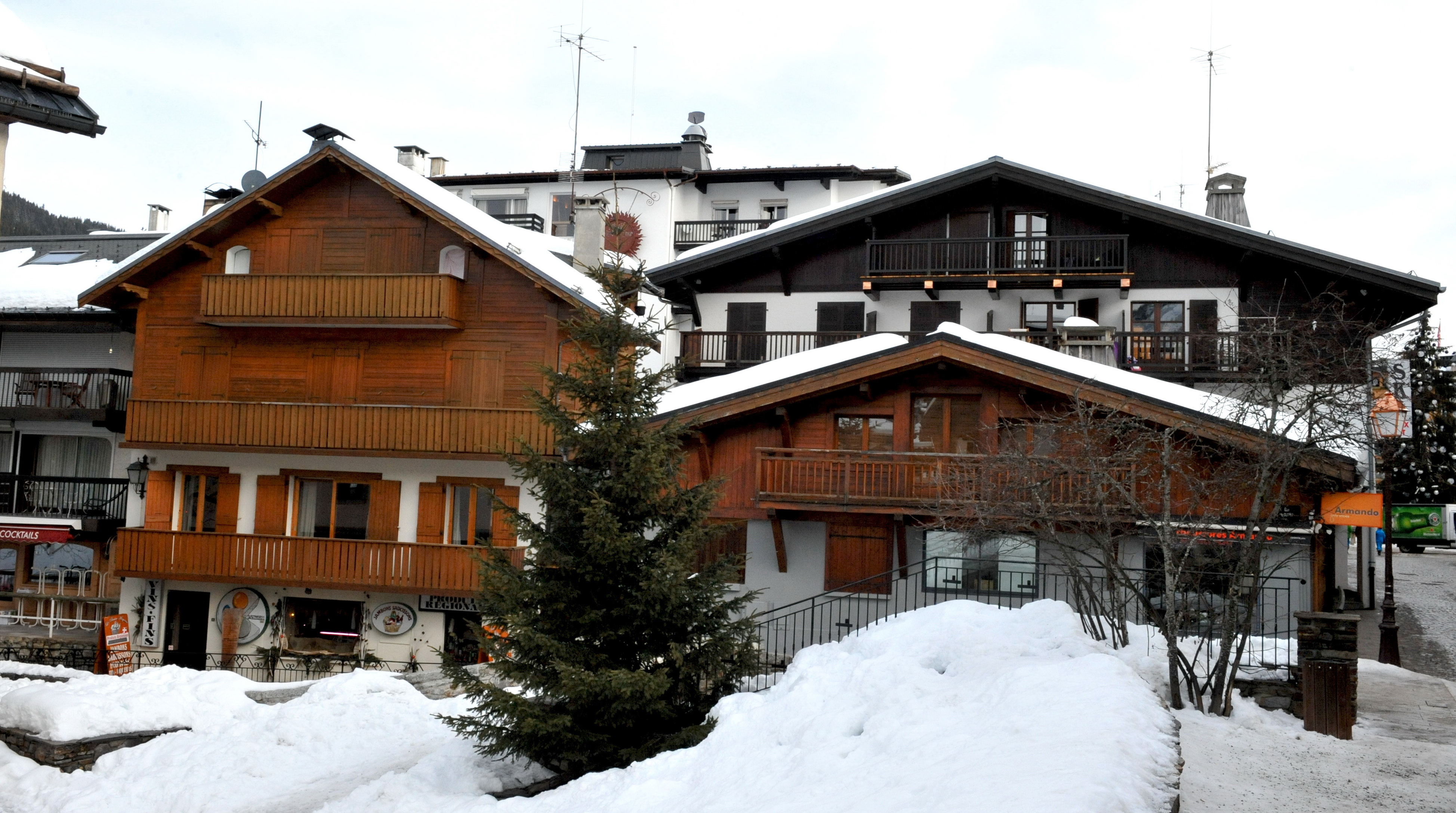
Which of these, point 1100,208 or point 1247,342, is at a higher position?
point 1100,208

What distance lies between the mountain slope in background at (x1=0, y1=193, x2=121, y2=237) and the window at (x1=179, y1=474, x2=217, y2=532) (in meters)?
39.5

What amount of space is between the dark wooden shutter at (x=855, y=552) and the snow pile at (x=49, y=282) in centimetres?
1879

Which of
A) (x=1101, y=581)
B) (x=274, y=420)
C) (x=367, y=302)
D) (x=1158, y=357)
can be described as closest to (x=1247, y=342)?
(x=1158, y=357)

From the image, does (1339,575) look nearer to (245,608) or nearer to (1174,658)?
(1174,658)

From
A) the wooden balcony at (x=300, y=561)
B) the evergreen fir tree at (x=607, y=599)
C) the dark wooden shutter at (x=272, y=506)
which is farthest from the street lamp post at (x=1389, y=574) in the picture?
the dark wooden shutter at (x=272, y=506)

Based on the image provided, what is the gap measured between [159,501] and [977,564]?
61.3 feet

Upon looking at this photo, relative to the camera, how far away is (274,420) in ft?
81.5

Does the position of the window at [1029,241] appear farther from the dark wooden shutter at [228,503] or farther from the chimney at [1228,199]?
the dark wooden shutter at [228,503]

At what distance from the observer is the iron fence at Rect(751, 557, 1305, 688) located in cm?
1341

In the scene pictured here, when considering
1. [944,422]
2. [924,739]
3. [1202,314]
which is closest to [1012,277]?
[1202,314]

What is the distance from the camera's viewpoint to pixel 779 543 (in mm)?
19875

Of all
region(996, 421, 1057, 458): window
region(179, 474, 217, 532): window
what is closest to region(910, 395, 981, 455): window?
region(996, 421, 1057, 458): window

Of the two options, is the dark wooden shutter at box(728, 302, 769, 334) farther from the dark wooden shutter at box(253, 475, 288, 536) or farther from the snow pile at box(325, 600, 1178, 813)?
the snow pile at box(325, 600, 1178, 813)

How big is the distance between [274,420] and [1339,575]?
24.2 meters
